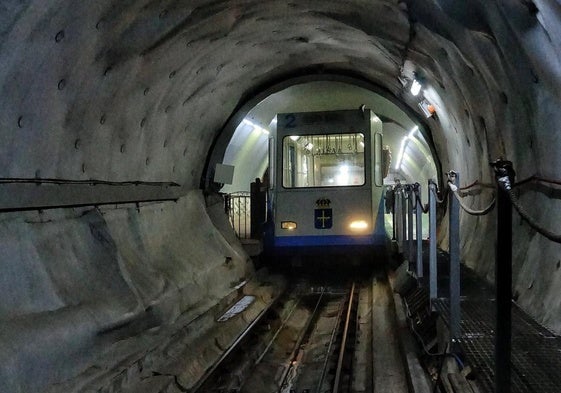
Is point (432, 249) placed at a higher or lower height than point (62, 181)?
lower

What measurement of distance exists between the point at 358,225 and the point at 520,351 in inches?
281

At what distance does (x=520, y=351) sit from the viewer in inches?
163

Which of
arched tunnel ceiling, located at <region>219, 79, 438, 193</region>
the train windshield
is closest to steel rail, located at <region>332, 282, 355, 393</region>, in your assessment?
the train windshield

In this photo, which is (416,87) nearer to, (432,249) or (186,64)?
(186,64)

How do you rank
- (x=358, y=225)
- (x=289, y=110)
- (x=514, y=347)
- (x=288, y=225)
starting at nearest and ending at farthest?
1. (x=514, y=347)
2. (x=358, y=225)
3. (x=288, y=225)
4. (x=289, y=110)

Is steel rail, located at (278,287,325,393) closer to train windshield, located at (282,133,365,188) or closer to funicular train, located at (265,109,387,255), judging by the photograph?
funicular train, located at (265,109,387,255)

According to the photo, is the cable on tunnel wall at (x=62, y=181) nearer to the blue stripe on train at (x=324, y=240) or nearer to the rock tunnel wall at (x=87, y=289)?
the rock tunnel wall at (x=87, y=289)

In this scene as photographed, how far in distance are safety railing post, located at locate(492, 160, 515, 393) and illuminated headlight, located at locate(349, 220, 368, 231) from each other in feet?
27.1

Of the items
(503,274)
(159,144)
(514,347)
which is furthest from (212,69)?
(503,274)

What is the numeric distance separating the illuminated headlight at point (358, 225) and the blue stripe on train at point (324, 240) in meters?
0.16

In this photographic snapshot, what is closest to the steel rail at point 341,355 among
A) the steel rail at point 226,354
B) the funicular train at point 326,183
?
the steel rail at point 226,354

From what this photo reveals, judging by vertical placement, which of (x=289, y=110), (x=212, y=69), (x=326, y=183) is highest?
(x=289, y=110)

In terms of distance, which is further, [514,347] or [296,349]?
[296,349]

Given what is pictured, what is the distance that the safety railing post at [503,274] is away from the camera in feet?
9.45
